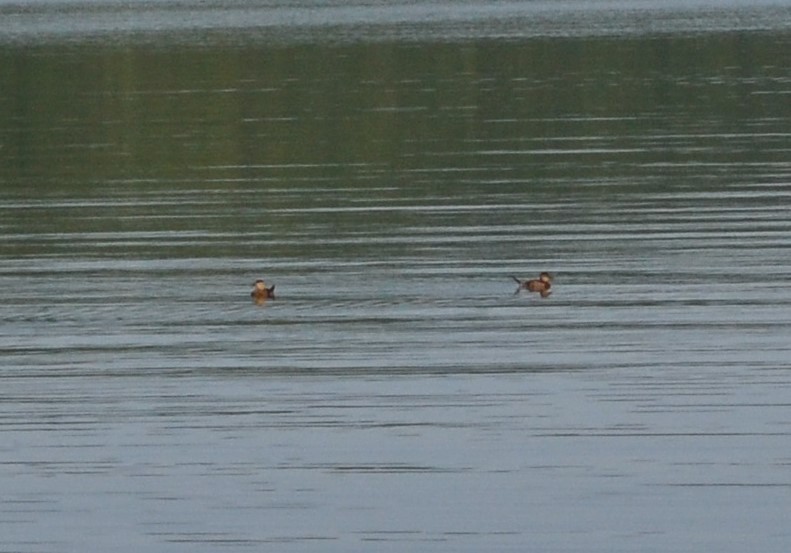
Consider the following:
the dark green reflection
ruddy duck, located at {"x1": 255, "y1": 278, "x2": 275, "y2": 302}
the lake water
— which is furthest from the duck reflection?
the dark green reflection

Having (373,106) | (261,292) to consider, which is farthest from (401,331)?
(373,106)

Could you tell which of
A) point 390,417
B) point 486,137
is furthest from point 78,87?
point 390,417

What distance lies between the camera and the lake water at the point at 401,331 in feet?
48.4

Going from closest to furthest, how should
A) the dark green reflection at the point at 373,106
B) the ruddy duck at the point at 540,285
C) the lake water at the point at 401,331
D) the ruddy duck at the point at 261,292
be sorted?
the lake water at the point at 401,331, the ruddy duck at the point at 540,285, the ruddy duck at the point at 261,292, the dark green reflection at the point at 373,106

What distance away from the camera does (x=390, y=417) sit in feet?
56.4

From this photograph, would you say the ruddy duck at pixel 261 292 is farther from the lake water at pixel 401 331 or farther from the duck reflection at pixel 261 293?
the lake water at pixel 401 331

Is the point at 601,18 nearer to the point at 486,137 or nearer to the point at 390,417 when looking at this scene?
the point at 486,137

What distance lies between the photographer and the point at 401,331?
20.7 metres

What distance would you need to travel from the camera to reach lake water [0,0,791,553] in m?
14.7

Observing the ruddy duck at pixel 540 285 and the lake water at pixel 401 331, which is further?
the ruddy duck at pixel 540 285

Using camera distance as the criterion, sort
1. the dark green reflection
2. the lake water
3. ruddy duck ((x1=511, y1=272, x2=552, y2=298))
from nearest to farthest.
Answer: the lake water < ruddy duck ((x1=511, y1=272, x2=552, y2=298)) < the dark green reflection

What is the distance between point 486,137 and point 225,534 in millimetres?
27191

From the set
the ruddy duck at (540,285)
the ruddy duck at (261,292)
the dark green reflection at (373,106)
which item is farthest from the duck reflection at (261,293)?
the dark green reflection at (373,106)

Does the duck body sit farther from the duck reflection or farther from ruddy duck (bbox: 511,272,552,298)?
ruddy duck (bbox: 511,272,552,298)
